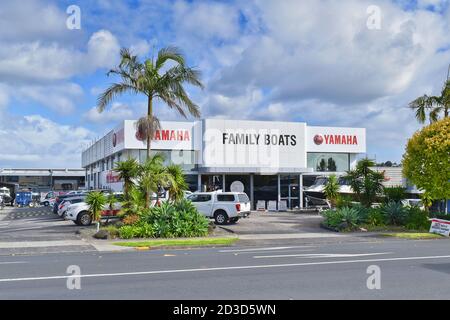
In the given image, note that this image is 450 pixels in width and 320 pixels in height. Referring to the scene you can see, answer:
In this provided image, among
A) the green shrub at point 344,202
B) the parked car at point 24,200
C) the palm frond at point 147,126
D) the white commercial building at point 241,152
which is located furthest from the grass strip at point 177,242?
the parked car at point 24,200

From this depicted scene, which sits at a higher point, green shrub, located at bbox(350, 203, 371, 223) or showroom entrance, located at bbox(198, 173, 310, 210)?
showroom entrance, located at bbox(198, 173, 310, 210)

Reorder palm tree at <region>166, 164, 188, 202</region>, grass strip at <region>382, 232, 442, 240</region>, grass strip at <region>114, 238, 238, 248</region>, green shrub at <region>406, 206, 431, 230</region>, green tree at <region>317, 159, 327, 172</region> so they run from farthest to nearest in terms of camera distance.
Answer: green tree at <region>317, 159, 327, 172</region> → green shrub at <region>406, 206, 431, 230</region> → grass strip at <region>382, 232, 442, 240</region> → palm tree at <region>166, 164, 188, 202</region> → grass strip at <region>114, 238, 238, 248</region>

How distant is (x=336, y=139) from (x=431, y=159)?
63.3ft

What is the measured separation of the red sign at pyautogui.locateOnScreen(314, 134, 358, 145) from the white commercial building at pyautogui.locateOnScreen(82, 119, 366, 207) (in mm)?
81

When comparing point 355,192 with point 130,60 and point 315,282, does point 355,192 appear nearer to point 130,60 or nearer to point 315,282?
point 130,60

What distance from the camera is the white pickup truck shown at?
2675cm

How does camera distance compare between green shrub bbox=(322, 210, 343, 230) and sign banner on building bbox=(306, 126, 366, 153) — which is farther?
→ sign banner on building bbox=(306, 126, 366, 153)

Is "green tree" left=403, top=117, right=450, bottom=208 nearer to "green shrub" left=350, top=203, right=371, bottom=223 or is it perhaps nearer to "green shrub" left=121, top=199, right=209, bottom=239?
"green shrub" left=350, top=203, right=371, bottom=223

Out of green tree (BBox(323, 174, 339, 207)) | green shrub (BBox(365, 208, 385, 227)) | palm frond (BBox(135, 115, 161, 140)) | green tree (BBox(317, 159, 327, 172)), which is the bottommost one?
green shrub (BBox(365, 208, 385, 227))

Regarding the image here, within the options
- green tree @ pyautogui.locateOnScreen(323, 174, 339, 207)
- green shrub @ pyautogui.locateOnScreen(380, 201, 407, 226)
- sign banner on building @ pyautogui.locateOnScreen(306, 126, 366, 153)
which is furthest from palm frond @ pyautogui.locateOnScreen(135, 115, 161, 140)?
sign banner on building @ pyautogui.locateOnScreen(306, 126, 366, 153)

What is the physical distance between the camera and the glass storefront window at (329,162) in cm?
4250

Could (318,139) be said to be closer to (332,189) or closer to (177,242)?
(332,189)

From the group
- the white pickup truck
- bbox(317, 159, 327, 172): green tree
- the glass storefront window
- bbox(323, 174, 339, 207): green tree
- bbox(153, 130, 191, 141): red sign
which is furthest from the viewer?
bbox(317, 159, 327, 172): green tree
